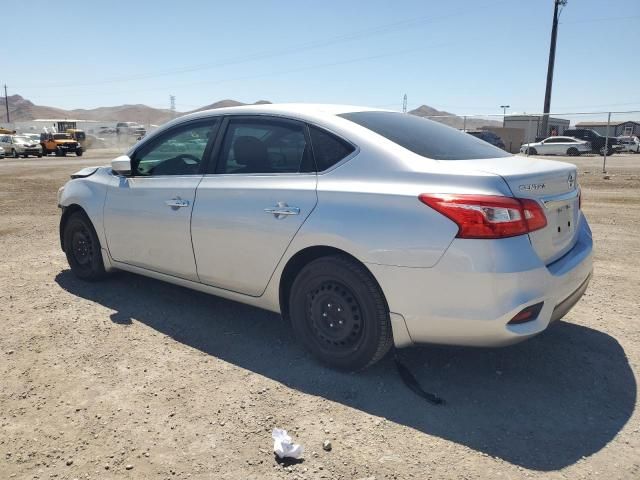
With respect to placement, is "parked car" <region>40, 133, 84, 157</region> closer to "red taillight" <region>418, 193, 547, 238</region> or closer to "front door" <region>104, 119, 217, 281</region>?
"front door" <region>104, 119, 217, 281</region>

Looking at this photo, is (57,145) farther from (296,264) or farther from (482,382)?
(482,382)

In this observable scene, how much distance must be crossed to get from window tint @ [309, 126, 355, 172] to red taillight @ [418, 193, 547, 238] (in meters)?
0.78

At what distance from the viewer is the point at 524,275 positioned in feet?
8.82

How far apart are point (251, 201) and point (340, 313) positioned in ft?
3.19

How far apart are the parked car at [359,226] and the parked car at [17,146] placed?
120ft

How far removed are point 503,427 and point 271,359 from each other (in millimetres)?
1533

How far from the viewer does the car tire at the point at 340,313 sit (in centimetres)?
302

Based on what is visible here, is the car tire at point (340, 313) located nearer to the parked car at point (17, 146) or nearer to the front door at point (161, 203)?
the front door at point (161, 203)

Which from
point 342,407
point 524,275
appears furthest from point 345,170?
point 342,407

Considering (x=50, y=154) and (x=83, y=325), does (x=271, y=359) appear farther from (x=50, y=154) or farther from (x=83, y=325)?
(x=50, y=154)

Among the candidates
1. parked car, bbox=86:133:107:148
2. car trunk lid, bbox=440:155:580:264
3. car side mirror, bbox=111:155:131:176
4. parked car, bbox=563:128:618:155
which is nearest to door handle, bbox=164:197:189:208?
car side mirror, bbox=111:155:131:176

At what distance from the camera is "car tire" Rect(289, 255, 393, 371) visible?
9.91 feet

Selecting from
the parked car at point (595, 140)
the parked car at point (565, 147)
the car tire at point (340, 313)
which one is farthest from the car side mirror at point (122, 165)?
the parked car at point (595, 140)

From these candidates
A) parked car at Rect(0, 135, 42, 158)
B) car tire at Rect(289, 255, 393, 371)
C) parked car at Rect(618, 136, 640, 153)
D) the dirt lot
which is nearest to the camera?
the dirt lot
